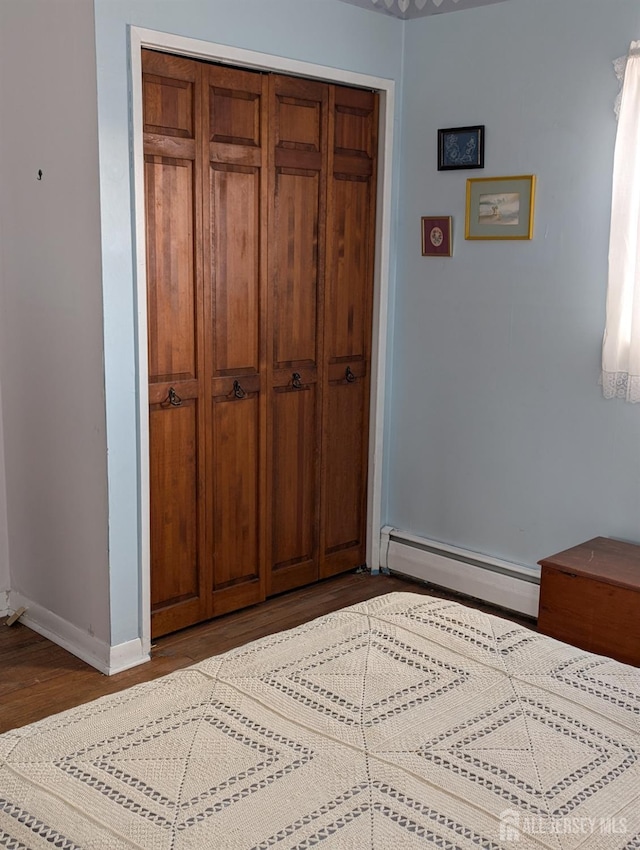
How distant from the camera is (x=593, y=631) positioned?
315 cm

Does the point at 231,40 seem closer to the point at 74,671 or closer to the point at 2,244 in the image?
the point at 2,244

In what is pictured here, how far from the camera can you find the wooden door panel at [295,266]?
3.70 metres

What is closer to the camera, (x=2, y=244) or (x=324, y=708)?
(x=324, y=708)

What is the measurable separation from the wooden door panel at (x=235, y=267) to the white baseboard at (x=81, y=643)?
1102mm

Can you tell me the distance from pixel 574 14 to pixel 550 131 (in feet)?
1.41

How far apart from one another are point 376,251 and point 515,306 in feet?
2.35

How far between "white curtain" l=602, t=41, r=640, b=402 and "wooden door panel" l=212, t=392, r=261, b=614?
55.9 inches

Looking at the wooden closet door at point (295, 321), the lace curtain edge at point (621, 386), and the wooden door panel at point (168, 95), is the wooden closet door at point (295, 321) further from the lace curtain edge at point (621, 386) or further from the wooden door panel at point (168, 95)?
the lace curtain edge at point (621, 386)

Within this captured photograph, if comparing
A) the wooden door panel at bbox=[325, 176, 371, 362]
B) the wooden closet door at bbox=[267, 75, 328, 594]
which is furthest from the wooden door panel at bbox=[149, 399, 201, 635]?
the wooden door panel at bbox=[325, 176, 371, 362]

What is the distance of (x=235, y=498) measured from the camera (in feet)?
12.1

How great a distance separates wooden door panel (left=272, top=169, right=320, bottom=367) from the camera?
146 inches

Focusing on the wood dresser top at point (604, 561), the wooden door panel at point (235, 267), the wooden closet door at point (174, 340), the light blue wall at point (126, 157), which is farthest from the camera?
the wooden door panel at point (235, 267)

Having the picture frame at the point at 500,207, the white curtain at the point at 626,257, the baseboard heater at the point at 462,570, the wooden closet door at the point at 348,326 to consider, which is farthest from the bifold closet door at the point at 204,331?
the white curtain at the point at 626,257

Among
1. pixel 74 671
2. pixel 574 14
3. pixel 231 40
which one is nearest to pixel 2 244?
pixel 231 40
